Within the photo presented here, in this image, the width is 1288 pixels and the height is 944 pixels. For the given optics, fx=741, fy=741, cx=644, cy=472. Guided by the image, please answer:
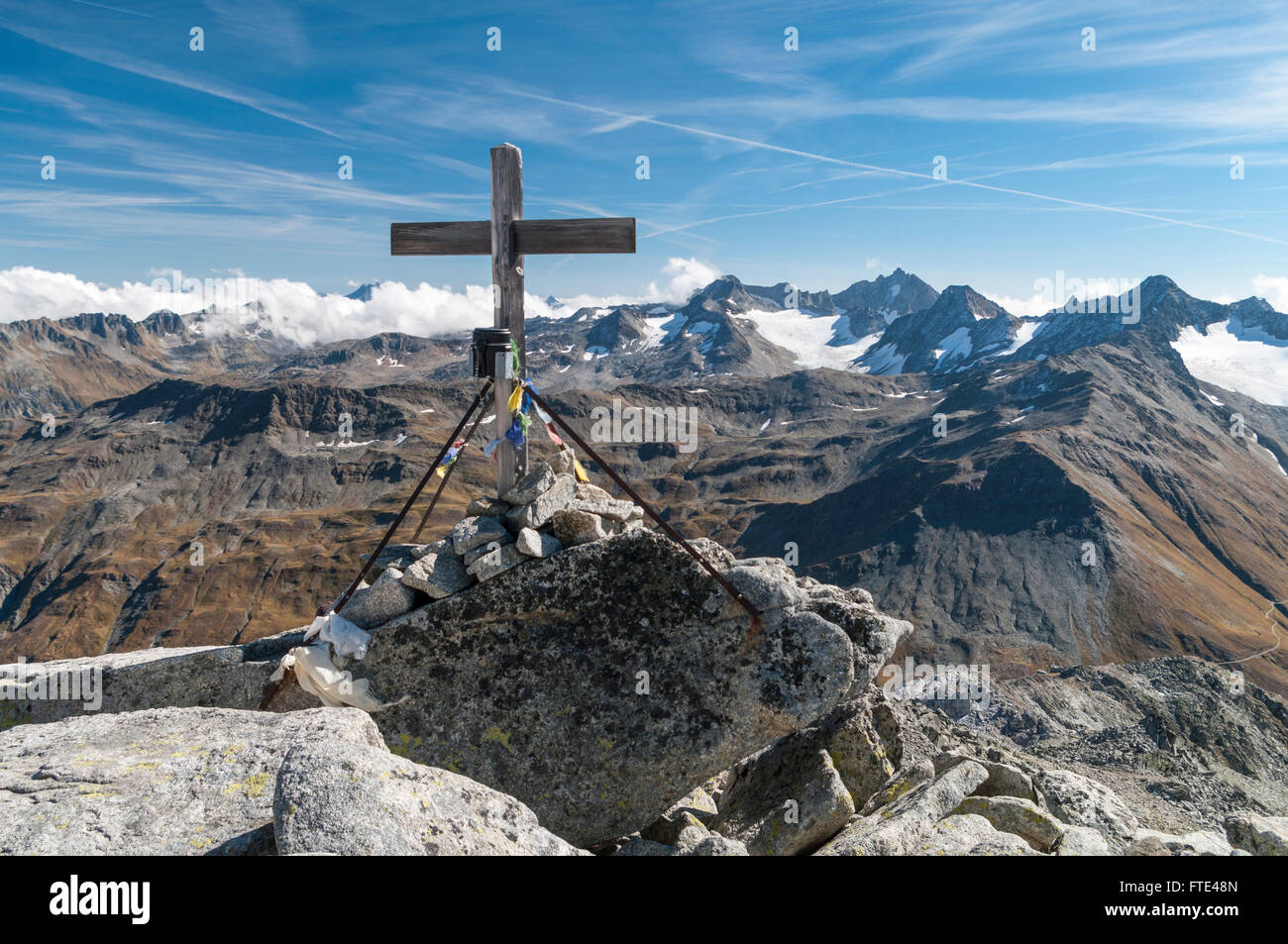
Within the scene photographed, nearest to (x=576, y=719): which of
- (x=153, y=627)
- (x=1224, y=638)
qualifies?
(x=1224, y=638)

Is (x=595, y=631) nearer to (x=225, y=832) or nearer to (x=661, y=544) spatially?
(x=661, y=544)

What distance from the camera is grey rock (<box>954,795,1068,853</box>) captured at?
9.94 m

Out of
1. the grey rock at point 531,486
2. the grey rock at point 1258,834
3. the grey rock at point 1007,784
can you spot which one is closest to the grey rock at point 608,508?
the grey rock at point 531,486

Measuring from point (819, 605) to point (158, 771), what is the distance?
828cm

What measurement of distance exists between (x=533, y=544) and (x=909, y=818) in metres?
6.20

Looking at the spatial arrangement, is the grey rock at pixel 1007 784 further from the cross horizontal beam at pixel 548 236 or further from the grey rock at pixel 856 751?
the cross horizontal beam at pixel 548 236

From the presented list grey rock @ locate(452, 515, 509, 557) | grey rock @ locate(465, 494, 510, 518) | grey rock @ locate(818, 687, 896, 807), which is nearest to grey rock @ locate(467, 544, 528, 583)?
grey rock @ locate(452, 515, 509, 557)

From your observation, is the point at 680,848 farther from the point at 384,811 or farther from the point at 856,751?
the point at 384,811

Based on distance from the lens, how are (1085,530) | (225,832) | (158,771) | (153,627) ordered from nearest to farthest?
1. (225,832)
2. (158,771)
3. (1085,530)
4. (153,627)

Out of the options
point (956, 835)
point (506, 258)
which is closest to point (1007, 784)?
point (956, 835)

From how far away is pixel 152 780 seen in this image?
7.16 metres

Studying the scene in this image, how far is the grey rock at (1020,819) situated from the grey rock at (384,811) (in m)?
6.49

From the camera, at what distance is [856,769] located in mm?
12266

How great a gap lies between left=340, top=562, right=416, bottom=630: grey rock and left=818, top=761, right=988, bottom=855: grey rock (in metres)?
6.61
